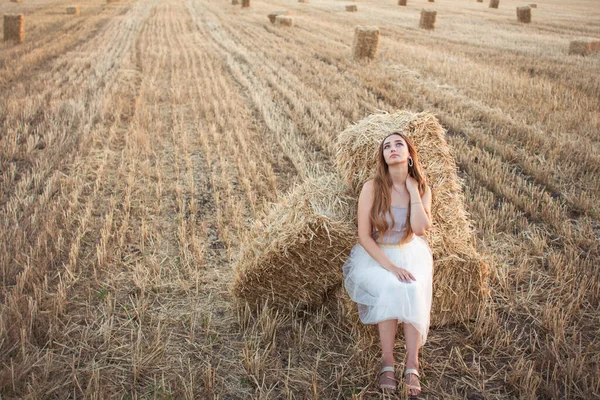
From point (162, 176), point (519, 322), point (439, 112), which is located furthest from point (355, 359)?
point (439, 112)

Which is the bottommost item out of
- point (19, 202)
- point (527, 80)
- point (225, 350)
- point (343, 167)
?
point (225, 350)

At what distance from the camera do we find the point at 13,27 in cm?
1313

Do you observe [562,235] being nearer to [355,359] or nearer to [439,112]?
[355,359]

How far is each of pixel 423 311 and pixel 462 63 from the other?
33.1 feet

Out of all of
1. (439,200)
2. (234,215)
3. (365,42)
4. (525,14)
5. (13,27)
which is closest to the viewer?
(439,200)

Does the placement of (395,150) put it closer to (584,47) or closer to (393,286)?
(393,286)

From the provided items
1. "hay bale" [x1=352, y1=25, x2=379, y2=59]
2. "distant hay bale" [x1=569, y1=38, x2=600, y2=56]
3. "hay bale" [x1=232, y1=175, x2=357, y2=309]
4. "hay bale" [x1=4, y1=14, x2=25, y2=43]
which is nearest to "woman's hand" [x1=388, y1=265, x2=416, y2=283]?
"hay bale" [x1=232, y1=175, x2=357, y2=309]

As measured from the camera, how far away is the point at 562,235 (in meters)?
4.19

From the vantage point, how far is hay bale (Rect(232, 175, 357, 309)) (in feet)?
9.77

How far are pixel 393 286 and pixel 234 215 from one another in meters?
2.27

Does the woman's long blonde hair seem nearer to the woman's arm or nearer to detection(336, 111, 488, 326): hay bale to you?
the woman's arm

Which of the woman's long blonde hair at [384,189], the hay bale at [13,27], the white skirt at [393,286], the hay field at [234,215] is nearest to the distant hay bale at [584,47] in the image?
the hay field at [234,215]

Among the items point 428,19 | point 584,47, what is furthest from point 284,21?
point 584,47

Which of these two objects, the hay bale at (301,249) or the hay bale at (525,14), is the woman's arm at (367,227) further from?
the hay bale at (525,14)
